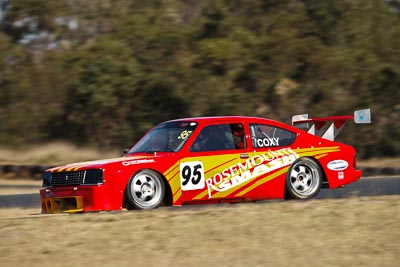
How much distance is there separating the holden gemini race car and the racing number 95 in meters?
0.01

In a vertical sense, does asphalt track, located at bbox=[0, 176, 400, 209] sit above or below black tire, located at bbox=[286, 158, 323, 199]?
below

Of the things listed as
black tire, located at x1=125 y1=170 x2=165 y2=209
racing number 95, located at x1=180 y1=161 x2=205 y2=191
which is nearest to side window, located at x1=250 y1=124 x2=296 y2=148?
racing number 95, located at x1=180 y1=161 x2=205 y2=191

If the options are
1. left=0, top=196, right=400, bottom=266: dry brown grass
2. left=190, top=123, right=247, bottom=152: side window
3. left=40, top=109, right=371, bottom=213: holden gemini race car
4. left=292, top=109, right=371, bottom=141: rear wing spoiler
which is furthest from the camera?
left=292, top=109, right=371, bottom=141: rear wing spoiler

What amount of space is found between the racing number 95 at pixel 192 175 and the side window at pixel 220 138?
0.29m

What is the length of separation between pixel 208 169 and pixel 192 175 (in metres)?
0.26

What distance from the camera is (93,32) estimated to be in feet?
104

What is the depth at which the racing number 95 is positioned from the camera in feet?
32.4

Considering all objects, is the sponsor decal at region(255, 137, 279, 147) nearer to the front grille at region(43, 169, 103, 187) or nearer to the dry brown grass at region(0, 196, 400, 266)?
the dry brown grass at region(0, 196, 400, 266)

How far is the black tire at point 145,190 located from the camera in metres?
9.53

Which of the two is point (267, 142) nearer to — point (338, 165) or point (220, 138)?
point (220, 138)

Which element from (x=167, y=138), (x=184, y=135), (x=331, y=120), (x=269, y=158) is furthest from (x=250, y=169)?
(x=331, y=120)

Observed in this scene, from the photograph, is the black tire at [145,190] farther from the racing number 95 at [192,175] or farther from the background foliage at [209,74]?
the background foliage at [209,74]

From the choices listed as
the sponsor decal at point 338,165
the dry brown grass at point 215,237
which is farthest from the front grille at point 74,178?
the sponsor decal at point 338,165

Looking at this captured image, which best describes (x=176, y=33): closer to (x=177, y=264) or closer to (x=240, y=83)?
(x=240, y=83)
